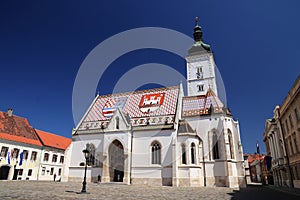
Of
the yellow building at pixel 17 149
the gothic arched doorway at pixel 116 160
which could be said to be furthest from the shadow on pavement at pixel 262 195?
the yellow building at pixel 17 149

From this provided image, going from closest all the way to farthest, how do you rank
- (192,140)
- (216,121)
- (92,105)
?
(192,140)
(216,121)
(92,105)

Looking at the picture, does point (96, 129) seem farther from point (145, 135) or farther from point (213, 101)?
point (213, 101)

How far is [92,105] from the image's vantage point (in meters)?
38.0

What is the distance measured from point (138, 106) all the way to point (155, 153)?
8.87 metres

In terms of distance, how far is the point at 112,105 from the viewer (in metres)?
36.1

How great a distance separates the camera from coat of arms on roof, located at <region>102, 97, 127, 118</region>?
3450 cm

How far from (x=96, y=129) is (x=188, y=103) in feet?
50.9

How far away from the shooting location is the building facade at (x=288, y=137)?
2341cm

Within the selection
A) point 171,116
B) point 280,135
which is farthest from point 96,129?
point 280,135

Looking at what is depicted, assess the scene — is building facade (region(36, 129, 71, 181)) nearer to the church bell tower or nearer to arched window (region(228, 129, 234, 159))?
the church bell tower

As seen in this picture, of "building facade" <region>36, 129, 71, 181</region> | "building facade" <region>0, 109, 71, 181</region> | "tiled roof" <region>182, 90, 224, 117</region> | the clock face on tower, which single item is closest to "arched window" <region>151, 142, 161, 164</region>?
"tiled roof" <region>182, 90, 224, 117</region>

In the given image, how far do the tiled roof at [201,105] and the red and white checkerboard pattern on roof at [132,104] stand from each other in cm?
236

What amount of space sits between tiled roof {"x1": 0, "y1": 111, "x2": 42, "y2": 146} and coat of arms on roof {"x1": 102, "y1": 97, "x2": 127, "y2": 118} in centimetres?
1513

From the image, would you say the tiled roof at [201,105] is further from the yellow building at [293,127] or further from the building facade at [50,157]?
the building facade at [50,157]
